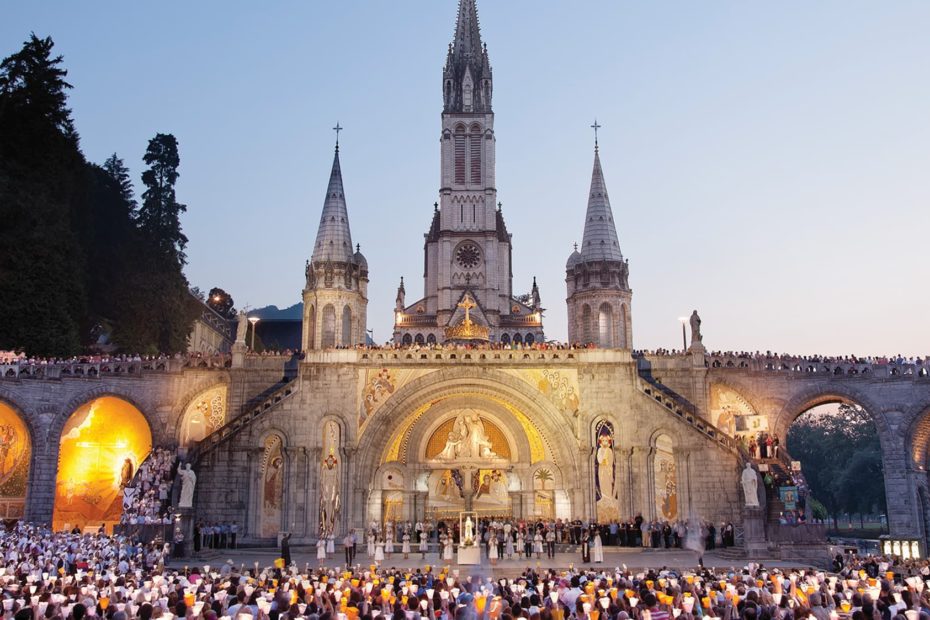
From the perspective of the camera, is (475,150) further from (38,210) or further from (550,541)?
(550,541)

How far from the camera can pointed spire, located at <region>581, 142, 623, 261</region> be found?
54156mm

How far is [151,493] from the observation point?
3625 cm

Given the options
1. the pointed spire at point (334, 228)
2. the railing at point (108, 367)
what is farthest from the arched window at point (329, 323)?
the railing at point (108, 367)

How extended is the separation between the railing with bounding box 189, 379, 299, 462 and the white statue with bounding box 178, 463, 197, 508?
3.00 metres

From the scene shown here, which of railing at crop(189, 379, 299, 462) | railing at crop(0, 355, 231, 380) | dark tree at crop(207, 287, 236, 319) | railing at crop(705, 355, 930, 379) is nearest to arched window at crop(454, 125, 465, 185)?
dark tree at crop(207, 287, 236, 319)

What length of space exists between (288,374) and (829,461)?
57.2m

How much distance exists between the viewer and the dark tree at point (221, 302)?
269 ft

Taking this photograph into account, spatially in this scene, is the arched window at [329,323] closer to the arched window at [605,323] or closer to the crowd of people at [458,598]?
the arched window at [605,323]

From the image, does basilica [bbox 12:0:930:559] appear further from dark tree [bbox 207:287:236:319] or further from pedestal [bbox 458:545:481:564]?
dark tree [bbox 207:287:236:319]

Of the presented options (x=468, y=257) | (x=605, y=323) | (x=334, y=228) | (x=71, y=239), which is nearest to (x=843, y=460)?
(x=605, y=323)

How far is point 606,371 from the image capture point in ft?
134

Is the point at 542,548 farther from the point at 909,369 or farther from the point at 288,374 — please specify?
the point at 909,369

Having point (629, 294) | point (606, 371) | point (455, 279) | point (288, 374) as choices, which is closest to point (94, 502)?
point (288, 374)

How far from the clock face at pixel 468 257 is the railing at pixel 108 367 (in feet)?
132
